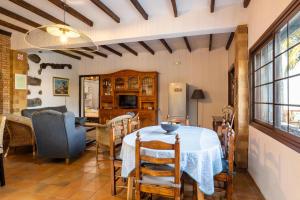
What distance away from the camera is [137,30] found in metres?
4.18

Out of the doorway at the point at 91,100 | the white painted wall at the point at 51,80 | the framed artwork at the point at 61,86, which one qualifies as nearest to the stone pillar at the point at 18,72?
the white painted wall at the point at 51,80

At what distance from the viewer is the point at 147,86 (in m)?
6.81

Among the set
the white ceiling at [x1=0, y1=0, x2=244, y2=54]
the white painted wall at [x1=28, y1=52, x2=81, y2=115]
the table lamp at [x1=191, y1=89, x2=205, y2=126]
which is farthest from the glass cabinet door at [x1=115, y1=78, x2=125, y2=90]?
the white ceiling at [x1=0, y1=0, x2=244, y2=54]

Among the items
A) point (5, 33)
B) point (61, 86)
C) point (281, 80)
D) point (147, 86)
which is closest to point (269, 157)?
point (281, 80)

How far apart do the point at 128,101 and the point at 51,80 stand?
2643mm

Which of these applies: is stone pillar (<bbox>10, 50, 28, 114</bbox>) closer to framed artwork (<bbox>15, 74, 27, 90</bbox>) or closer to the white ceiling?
framed artwork (<bbox>15, 74, 27, 90</bbox>)

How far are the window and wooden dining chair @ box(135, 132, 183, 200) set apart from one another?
1016 millimetres

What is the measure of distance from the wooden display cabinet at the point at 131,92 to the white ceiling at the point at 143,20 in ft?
8.08

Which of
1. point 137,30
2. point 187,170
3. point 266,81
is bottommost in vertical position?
point 187,170

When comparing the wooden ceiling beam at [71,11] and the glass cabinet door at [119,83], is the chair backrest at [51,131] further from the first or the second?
the glass cabinet door at [119,83]

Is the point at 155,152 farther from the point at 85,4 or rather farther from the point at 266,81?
the point at 85,4

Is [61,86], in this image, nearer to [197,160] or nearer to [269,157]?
[197,160]

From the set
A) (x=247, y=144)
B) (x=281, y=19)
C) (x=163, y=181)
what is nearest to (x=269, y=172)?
(x=247, y=144)

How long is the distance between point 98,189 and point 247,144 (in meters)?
2.48
